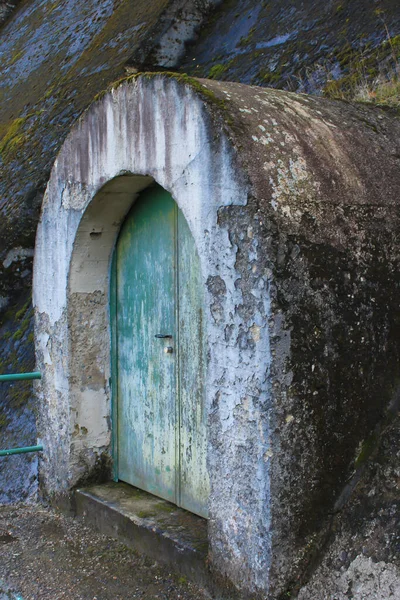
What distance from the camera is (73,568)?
13.5 feet

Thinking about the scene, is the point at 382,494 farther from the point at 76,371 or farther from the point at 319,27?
the point at 319,27

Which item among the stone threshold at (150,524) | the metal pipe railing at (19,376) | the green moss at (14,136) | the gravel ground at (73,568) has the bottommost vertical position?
the gravel ground at (73,568)

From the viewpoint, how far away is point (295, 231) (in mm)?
3219

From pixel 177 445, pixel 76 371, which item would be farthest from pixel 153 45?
pixel 177 445

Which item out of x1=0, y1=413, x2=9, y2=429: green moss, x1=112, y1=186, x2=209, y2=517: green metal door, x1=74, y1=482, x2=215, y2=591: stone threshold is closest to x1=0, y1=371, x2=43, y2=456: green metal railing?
x1=74, y1=482, x2=215, y2=591: stone threshold

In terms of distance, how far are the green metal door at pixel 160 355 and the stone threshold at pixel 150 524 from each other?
0.28 ft

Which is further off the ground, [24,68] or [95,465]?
[24,68]

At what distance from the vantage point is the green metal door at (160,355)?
419 cm

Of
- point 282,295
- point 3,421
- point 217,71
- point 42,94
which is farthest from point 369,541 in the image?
point 42,94

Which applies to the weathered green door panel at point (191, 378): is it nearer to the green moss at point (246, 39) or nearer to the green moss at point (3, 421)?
the green moss at point (3, 421)

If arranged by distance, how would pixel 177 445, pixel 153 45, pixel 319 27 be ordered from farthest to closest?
pixel 153 45
pixel 319 27
pixel 177 445

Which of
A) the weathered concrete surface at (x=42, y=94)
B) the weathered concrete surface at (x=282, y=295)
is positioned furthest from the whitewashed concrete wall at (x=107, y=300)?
the weathered concrete surface at (x=42, y=94)

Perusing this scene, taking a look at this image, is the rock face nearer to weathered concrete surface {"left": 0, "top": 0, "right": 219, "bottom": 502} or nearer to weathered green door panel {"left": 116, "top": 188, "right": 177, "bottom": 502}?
weathered concrete surface {"left": 0, "top": 0, "right": 219, "bottom": 502}

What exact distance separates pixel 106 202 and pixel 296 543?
8.28 ft
